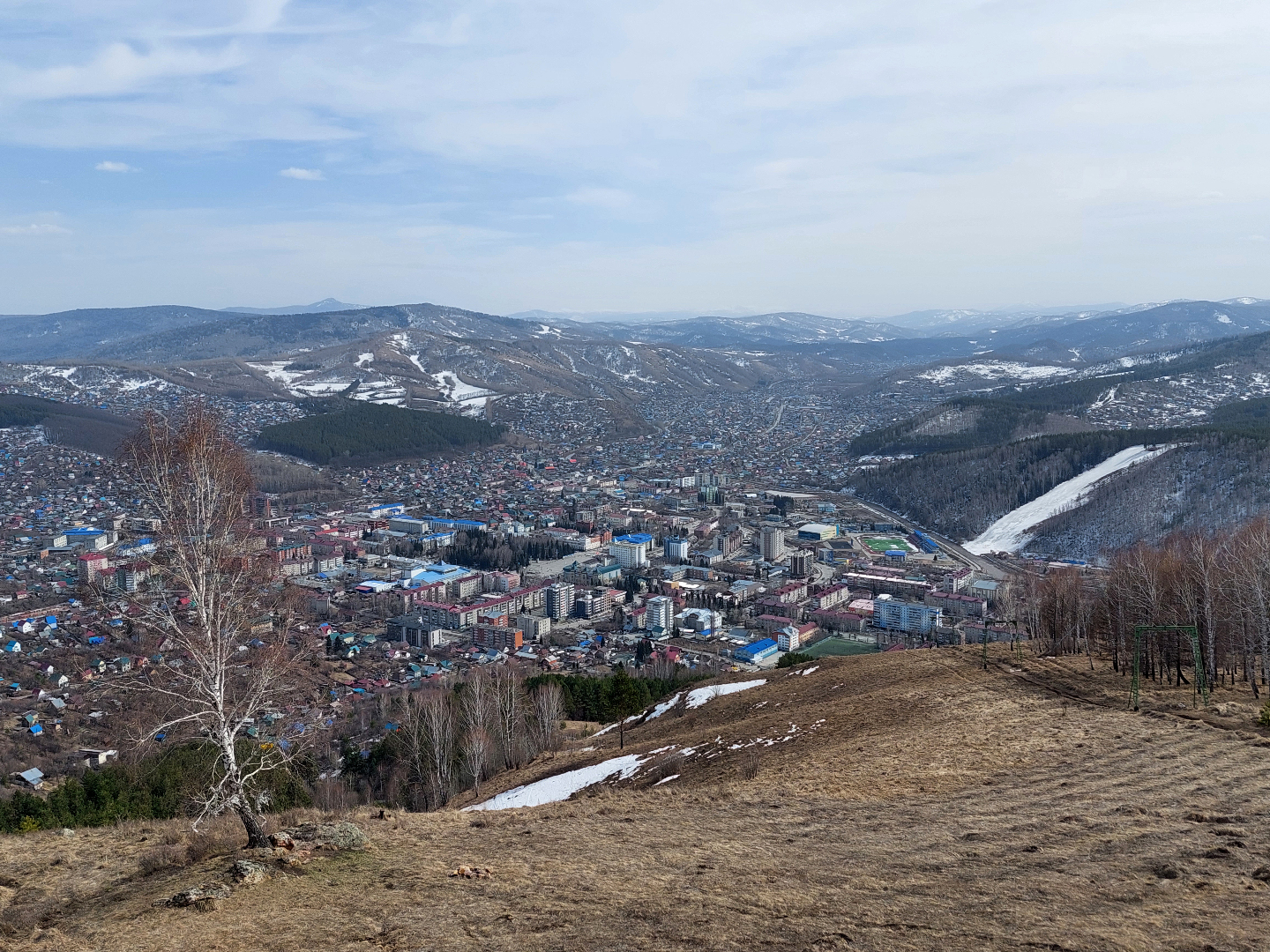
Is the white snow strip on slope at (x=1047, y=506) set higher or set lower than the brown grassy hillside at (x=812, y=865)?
lower

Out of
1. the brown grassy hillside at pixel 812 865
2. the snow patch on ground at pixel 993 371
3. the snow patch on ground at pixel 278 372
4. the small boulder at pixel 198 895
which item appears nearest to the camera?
the brown grassy hillside at pixel 812 865

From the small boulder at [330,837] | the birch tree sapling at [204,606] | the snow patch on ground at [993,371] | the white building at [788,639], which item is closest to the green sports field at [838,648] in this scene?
the white building at [788,639]

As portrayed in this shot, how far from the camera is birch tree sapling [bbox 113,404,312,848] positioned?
7.63 m

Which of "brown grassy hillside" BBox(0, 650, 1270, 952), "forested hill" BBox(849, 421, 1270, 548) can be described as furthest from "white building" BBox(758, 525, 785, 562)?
"brown grassy hillside" BBox(0, 650, 1270, 952)

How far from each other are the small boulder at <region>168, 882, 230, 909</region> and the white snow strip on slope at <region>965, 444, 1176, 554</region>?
63.1 meters

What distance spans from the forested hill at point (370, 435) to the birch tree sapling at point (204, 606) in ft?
310

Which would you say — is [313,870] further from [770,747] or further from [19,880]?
[770,747]

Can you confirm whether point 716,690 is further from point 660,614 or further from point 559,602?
point 559,602

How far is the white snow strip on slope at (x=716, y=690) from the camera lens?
21250mm

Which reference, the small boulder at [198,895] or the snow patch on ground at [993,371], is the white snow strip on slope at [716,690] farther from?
the snow patch on ground at [993,371]

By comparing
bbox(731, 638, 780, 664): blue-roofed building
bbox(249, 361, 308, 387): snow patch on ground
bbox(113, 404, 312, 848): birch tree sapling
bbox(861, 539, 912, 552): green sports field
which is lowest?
bbox(861, 539, 912, 552): green sports field

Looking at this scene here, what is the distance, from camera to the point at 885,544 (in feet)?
214

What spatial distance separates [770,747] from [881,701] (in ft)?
9.28

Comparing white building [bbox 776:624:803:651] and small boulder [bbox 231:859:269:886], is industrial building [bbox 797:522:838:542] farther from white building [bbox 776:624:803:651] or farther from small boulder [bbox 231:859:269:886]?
small boulder [bbox 231:859:269:886]
